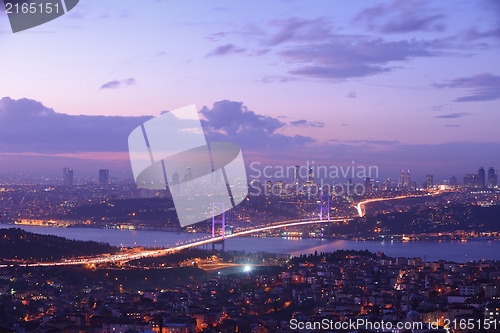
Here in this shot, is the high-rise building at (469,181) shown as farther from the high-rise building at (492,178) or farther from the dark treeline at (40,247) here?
the dark treeline at (40,247)


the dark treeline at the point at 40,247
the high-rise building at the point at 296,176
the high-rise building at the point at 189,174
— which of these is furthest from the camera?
the high-rise building at the point at 296,176

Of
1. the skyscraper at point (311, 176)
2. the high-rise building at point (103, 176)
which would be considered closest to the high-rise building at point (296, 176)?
the skyscraper at point (311, 176)

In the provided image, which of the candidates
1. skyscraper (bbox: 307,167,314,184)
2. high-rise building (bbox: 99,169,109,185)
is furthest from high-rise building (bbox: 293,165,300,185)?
high-rise building (bbox: 99,169,109,185)

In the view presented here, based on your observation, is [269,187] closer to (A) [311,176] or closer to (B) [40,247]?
(A) [311,176]

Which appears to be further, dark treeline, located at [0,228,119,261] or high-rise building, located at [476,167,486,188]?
high-rise building, located at [476,167,486,188]

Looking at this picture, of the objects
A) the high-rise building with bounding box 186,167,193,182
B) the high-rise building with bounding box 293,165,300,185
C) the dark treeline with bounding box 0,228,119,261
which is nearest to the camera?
the high-rise building with bounding box 186,167,193,182

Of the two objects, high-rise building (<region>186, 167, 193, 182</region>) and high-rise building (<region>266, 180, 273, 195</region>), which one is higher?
high-rise building (<region>186, 167, 193, 182</region>)

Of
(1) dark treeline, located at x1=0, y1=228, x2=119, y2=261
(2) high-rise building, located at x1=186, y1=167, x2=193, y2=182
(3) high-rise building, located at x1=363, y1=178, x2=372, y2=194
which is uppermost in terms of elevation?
(2) high-rise building, located at x1=186, y1=167, x2=193, y2=182

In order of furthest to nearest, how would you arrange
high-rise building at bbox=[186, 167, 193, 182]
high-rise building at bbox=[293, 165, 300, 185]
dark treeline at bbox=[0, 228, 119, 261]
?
high-rise building at bbox=[293, 165, 300, 185], dark treeline at bbox=[0, 228, 119, 261], high-rise building at bbox=[186, 167, 193, 182]

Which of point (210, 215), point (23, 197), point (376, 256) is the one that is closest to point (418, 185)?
point (23, 197)

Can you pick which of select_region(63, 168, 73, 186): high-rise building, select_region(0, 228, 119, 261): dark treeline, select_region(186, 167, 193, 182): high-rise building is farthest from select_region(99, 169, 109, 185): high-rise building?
select_region(186, 167, 193, 182): high-rise building

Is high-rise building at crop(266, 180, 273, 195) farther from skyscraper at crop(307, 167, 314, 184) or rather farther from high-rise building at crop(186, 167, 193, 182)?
high-rise building at crop(186, 167, 193, 182)
